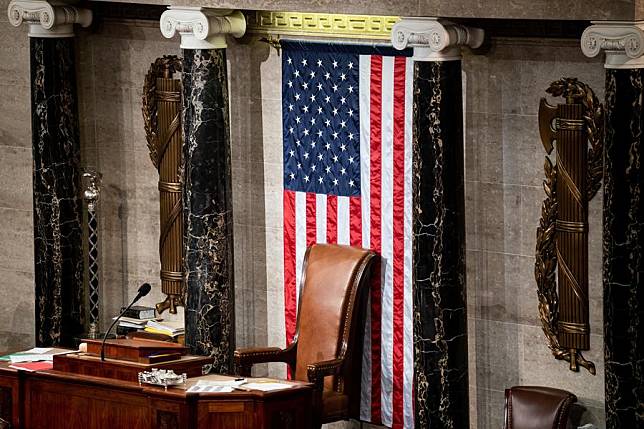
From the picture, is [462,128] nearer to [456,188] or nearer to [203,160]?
[456,188]

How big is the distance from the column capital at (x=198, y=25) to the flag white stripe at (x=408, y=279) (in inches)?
60.2

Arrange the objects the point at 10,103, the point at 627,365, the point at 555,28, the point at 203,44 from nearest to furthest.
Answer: the point at 627,365 → the point at 555,28 → the point at 203,44 → the point at 10,103

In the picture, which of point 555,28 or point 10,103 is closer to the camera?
point 555,28

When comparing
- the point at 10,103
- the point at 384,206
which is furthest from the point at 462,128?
the point at 10,103

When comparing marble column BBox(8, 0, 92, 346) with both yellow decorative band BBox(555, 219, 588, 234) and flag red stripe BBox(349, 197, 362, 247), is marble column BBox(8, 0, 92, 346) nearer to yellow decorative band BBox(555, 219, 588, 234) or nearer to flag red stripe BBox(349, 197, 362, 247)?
flag red stripe BBox(349, 197, 362, 247)

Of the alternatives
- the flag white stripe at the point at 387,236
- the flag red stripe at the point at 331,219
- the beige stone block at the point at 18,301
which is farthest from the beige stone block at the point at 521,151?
the beige stone block at the point at 18,301

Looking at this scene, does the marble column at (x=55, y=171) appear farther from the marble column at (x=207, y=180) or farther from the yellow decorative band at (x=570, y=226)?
the yellow decorative band at (x=570, y=226)

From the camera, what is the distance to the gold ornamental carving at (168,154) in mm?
13898

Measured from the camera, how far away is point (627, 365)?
10.9 metres

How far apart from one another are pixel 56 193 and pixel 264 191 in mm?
1777

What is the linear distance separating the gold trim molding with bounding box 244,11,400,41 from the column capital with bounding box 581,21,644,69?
2031 millimetres

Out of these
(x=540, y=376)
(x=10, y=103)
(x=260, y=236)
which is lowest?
(x=540, y=376)

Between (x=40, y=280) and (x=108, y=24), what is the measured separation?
7.60 feet

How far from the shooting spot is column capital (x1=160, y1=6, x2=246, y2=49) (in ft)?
41.3
